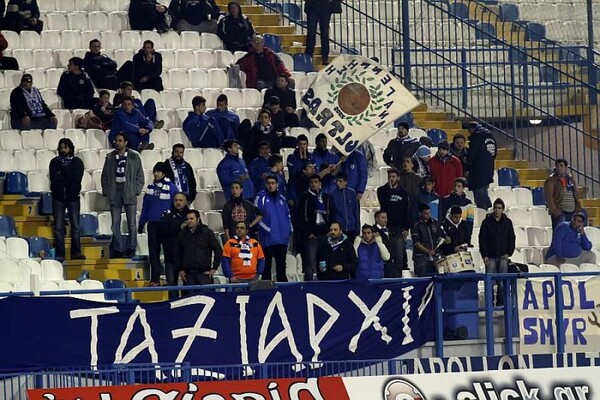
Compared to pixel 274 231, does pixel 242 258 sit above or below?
below

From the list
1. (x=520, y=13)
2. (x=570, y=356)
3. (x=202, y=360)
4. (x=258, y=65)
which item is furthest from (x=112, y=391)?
(x=520, y=13)

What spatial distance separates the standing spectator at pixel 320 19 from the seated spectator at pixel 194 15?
1452 mm

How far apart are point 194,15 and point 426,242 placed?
6.98m

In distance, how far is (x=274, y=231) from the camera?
76.7 feet

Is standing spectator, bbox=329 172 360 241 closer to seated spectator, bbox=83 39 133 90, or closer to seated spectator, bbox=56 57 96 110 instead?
seated spectator, bbox=56 57 96 110

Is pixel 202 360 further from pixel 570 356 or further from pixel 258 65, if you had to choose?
pixel 258 65

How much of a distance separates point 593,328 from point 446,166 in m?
5.26

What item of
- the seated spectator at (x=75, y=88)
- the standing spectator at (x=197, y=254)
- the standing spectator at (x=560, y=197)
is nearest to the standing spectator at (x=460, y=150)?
the standing spectator at (x=560, y=197)

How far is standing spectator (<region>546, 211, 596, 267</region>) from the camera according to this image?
83.4 ft

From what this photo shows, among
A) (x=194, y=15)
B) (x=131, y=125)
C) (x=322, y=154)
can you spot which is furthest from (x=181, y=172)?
(x=194, y=15)

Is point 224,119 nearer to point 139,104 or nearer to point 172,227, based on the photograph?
point 139,104

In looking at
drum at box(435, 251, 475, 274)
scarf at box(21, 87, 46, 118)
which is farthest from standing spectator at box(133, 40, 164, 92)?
drum at box(435, 251, 475, 274)

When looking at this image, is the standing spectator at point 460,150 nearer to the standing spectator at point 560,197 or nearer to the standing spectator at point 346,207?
the standing spectator at point 560,197

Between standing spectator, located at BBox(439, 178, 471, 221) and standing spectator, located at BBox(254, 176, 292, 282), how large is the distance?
96.9 inches
